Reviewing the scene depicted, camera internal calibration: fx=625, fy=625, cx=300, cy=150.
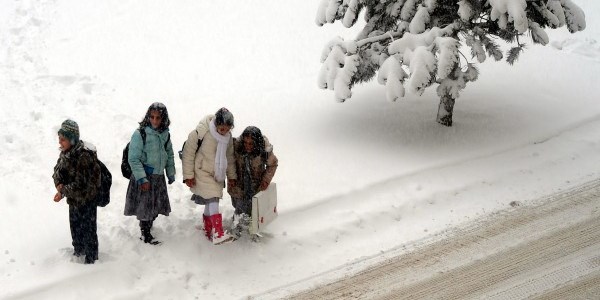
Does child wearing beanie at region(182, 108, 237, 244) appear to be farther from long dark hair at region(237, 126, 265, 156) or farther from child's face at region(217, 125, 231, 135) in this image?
long dark hair at region(237, 126, 265, 156)

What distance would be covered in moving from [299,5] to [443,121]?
5624mm

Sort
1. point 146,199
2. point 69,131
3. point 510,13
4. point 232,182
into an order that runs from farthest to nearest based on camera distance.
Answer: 1. point 510,13
2. point 232,182
3. point 146,199
4. point 69,131

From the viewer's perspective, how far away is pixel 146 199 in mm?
5980

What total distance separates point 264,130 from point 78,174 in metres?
3.80

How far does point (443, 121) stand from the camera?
917 centimetres

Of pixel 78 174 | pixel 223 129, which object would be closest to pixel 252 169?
pixel 223 129

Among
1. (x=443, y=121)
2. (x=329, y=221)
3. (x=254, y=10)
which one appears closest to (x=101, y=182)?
(x=329, y=221)

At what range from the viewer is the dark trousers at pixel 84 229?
570cm

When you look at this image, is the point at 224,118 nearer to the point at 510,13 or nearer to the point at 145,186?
the point at 145,186

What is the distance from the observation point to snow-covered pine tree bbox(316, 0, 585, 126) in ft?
24.9

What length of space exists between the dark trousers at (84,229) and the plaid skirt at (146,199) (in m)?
0.36

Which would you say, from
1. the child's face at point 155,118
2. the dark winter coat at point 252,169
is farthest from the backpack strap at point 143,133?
the dark winter coat at point 252,169

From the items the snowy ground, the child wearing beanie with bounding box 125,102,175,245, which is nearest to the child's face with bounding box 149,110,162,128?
the child wearing beanie with bounding box 125,102,175,245

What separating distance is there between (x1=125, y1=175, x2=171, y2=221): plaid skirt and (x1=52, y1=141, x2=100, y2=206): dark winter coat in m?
0.45
